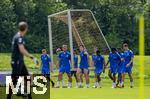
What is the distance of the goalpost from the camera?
33.4 m

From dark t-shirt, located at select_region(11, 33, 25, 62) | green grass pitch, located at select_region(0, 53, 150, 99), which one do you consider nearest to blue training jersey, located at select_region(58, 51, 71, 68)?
green grass pitch, located at select_region(0, 53, 150, 99)

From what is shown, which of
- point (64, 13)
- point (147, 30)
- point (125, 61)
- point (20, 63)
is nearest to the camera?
point (20, 63)

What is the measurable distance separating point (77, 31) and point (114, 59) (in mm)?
4955

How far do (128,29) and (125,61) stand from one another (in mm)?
52006

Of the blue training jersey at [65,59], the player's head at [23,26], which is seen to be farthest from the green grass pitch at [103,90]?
the player's head at [23,26]

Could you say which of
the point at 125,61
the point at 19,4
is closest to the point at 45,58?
the point at 125,61

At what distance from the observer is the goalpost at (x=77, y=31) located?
1315 inches

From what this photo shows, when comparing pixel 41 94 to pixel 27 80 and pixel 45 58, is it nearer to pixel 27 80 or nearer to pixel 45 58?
pixel 27 80

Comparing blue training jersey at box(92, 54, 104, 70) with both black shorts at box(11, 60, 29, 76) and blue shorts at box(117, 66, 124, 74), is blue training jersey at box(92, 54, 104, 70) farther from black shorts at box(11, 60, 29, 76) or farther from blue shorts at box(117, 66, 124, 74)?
black shorts at box(11, 60, 29, 76)

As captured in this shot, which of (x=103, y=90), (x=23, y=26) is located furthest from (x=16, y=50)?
(x=103, y=90)

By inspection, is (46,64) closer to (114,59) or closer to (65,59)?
(65,59)

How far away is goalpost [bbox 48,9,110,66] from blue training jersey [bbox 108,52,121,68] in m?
3.50

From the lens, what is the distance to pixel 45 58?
2966 cm

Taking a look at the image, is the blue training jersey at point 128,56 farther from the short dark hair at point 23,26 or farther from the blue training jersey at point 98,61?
the short dark hair at point 23,26
